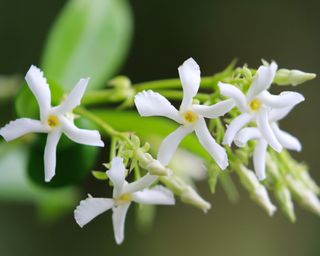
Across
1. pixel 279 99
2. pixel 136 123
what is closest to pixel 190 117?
pixel 279 99

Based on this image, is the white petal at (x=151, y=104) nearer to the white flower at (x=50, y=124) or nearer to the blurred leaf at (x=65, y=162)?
the white flower at (x=50, y=124)

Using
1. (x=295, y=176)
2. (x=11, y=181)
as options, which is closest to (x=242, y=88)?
(x=295, y=176)

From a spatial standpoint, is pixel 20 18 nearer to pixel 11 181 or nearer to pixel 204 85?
pixel 11 181

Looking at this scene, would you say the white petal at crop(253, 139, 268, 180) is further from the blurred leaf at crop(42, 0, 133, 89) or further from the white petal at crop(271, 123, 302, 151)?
the blurred leaf at crop(42, 0, 133, 89)

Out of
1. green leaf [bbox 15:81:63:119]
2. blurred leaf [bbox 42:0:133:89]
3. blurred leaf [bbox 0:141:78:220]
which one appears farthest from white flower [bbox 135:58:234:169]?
blurred leaf [bbox 0:141:78:220]

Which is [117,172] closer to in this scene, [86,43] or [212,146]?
[212,146]

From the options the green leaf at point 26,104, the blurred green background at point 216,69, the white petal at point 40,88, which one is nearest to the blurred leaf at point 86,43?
the green leaf at point 26,104

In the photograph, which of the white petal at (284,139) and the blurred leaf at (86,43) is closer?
the white petal at (284,139)
